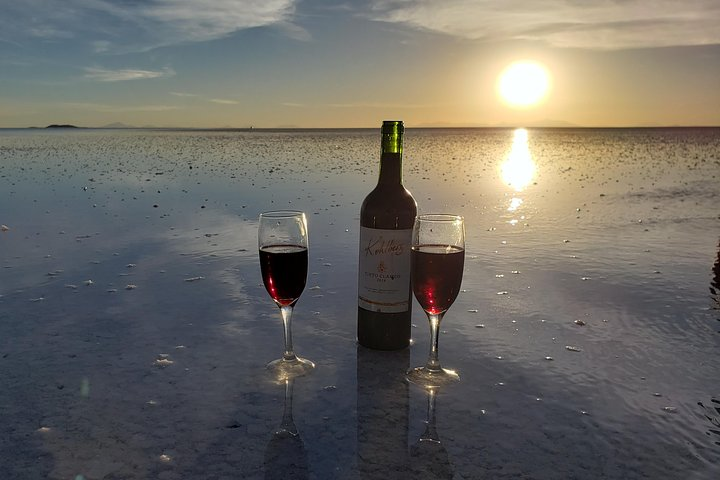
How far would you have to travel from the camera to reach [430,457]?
68.5 inches

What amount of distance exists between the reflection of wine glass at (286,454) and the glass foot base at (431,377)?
56cm

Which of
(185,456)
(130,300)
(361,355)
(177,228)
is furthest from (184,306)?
(177,228)

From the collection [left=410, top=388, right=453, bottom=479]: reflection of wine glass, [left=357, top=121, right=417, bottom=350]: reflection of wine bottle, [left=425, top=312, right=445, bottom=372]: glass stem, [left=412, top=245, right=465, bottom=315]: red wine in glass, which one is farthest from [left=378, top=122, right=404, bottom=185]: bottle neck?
[left=410, top=388, right=453, bottom=479]: reflection of wine glass

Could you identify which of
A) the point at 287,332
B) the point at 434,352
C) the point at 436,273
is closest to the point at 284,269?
the point at 287,332

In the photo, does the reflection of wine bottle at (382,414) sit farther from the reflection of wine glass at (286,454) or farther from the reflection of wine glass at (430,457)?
the reflection of wine glass at (286,454)

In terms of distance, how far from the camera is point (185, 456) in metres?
1.73

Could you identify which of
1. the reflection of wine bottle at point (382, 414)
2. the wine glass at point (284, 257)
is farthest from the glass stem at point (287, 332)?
the reflection of wine bottle at point (382, 414)

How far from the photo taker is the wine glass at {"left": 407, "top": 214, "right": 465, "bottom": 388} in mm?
2143

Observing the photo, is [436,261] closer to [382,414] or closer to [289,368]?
[382,414]

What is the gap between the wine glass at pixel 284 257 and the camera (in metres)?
2.20

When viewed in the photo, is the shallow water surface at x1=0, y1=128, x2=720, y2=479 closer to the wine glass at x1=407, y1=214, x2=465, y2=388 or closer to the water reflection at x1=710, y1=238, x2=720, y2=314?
the water reflection at x1=710, y1=238, x2=720, y2=314

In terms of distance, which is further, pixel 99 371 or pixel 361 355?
pixel 361 355

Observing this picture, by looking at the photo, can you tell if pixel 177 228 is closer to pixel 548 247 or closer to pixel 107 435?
pixel 548 247

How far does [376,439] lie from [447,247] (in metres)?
0.77
